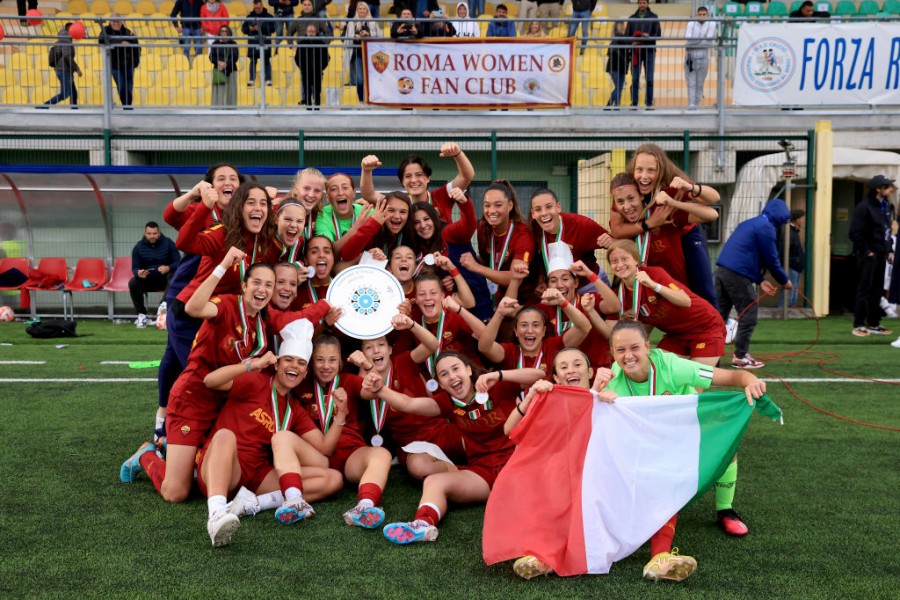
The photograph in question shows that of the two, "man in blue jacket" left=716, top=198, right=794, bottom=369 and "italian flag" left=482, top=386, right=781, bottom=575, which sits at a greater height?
"man in blue jacket" left=716, top=198, right=794, bottom=369

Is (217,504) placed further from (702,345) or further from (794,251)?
(794,251)

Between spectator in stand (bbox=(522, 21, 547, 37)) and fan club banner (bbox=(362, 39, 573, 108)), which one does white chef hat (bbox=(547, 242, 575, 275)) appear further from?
spectator in stand (bbox=(522, 21, 547, 37))

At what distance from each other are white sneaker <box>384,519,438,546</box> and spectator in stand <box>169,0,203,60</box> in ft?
38.0

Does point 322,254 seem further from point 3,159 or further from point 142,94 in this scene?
point 3,159

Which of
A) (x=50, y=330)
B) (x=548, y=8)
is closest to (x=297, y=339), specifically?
(x=50, y=330)

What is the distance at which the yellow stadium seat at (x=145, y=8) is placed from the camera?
1878 centimetres

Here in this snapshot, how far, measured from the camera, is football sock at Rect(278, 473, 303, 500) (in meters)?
4.43

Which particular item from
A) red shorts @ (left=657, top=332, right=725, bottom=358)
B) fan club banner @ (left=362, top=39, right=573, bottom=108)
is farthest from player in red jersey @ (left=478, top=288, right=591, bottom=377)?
fan club banner @ (left=362, top=39, right=573, bottom=108)

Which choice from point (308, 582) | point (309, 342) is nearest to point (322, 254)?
point (309, 342)

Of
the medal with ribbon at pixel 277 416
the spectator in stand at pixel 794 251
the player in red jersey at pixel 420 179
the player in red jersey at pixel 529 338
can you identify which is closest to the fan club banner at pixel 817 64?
the spectator in stand at pixel 794 251

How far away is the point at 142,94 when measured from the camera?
14.5 meters

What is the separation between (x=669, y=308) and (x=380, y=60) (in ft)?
30.8

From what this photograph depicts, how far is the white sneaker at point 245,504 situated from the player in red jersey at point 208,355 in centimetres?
41

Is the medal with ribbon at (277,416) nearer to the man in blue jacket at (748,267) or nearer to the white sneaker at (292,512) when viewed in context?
the white sneaker at (292,512)
